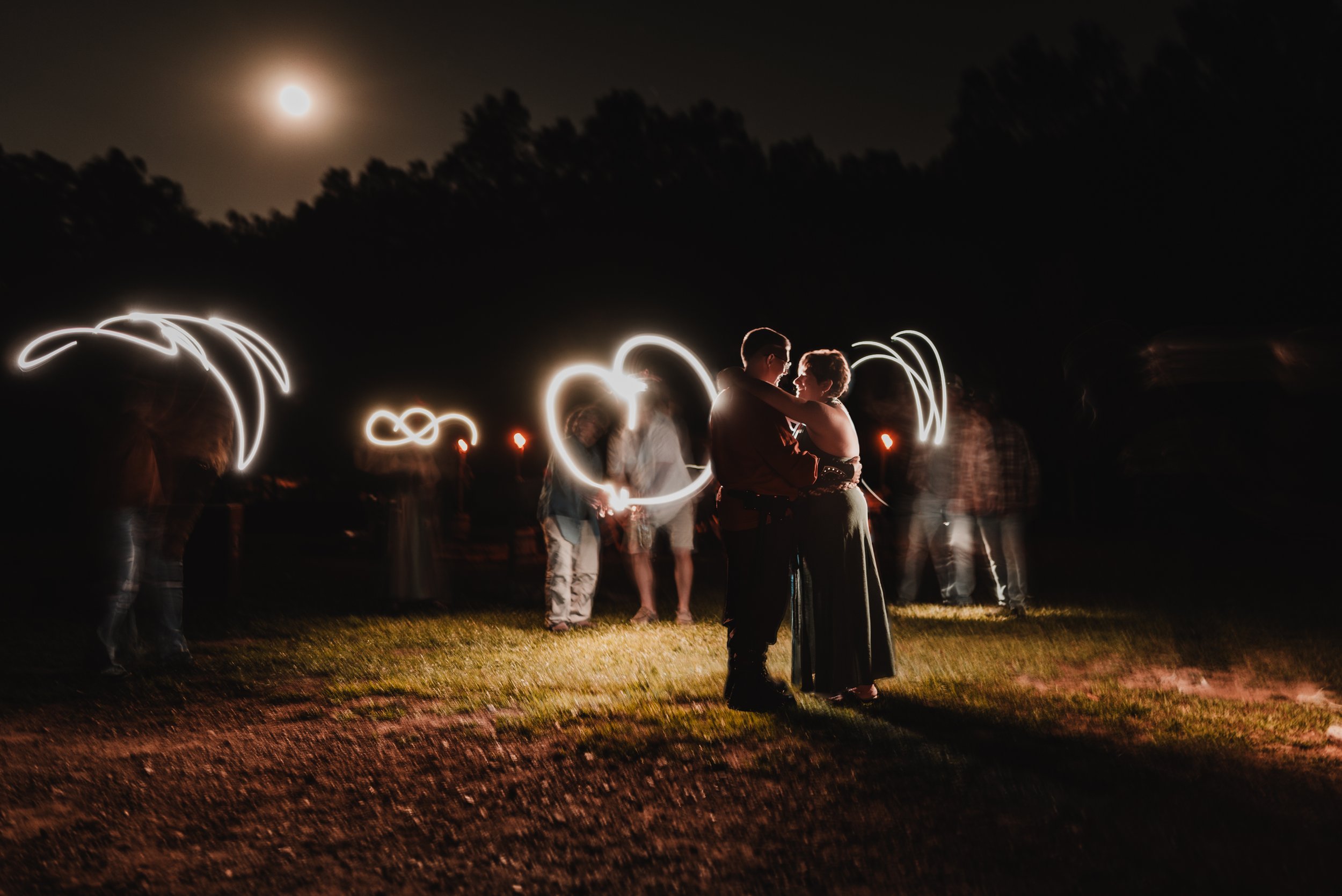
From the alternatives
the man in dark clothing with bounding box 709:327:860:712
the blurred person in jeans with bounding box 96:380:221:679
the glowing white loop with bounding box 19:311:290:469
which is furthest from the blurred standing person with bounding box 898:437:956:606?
the blurred person in jeans with bounding box 96:380:221:679

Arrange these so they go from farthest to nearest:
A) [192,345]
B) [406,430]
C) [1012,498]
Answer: [406,430] < [1012,498] < [192,345]

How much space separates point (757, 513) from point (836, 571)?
0.52 meters

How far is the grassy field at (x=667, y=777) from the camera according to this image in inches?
Answer: 146

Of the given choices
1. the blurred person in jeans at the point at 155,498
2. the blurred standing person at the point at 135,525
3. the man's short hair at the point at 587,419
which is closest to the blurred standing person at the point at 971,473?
the man's short hair at the point at 587,419

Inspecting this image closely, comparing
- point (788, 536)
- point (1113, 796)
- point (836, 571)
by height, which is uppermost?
point (788, 536)

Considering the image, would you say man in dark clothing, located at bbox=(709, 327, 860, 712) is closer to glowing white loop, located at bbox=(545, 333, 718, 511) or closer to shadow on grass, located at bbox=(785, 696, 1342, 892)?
shadow on grass, located at bbox=(785, 696, 1342, 892)

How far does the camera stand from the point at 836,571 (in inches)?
238

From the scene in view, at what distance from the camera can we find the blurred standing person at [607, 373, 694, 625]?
32.9ft

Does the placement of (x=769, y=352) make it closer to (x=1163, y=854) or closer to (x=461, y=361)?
(x=1163, y=854)

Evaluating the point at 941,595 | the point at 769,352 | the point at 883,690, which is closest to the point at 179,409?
the point at 769,352

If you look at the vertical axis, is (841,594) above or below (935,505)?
below

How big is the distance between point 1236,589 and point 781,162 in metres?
24.2

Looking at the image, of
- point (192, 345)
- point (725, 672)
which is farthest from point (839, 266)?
point (725, 672)

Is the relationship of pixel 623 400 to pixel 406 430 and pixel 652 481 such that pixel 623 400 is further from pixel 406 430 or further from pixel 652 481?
pixel 406 430
